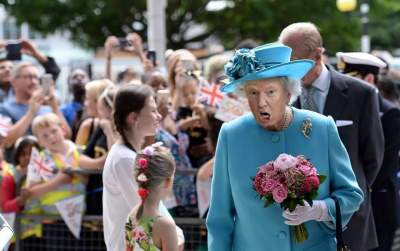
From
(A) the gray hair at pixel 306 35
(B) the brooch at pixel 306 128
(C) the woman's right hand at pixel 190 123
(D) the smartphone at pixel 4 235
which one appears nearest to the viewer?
(D) the smartphone at pixel 4 235

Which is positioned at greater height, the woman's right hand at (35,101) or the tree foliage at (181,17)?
the tree foliage at (181,17)

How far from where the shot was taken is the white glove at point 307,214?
14.9ft

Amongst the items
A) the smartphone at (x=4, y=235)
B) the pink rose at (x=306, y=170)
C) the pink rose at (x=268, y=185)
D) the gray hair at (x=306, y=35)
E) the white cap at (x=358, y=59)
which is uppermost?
the gray hair at (x=306, y=35)

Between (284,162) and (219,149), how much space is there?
1.37 ft

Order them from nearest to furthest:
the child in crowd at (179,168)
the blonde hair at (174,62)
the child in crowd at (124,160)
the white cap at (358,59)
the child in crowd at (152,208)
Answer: the child in crowd at (152,208)
the child in crowd at (124,160)
the white cap at (358,59)
the child in crowd at (179,168)
the blonde hair at (174,62)

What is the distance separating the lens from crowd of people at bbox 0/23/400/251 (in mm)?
4707

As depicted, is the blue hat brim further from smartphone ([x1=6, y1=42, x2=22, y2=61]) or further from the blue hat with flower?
smartphone ([x1=6, y1=42, x2=22, y2=61])

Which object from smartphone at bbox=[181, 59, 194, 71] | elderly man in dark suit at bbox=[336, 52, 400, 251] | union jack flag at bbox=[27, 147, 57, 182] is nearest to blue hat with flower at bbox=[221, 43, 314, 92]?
elderly man in dark suit at bbox=[336, 52, 400, 251]

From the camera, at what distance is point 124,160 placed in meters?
5.69

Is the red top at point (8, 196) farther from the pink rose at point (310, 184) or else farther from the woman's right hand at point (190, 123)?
the pink rose at point (310, 184)

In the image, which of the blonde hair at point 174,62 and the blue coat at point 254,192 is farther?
the blonde hair at point 174,62

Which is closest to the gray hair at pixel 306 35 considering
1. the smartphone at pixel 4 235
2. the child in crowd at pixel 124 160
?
the child in crowd at pixel 124 160

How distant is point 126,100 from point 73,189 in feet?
7.98

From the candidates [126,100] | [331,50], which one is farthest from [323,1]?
[126,100]
